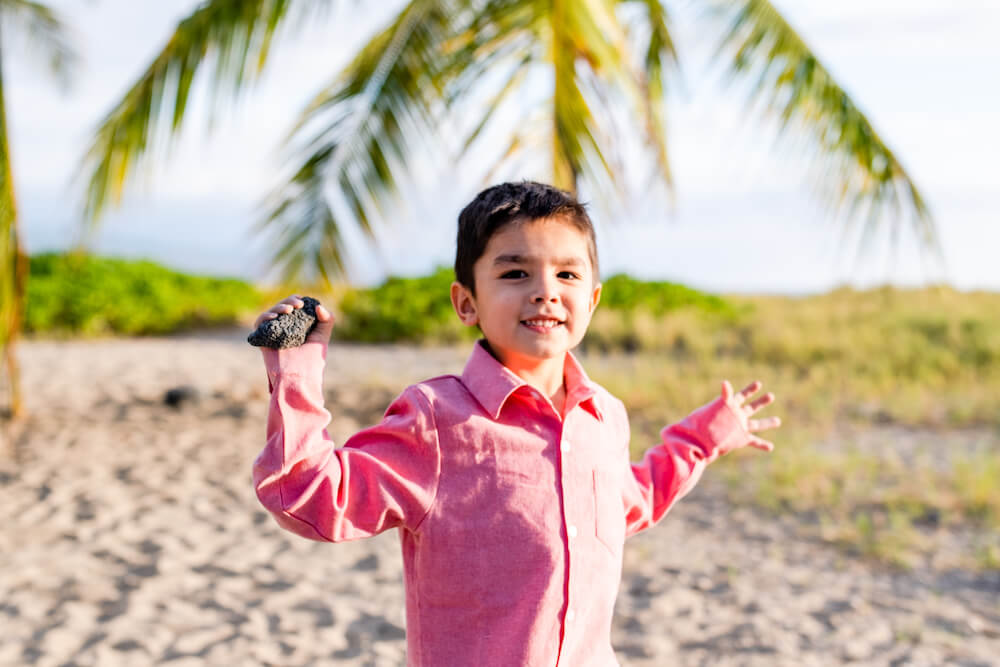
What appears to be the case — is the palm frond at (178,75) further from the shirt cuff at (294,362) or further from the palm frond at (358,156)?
the shirt cuff at (294,362)

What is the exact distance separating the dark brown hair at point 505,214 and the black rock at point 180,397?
19.4 feet

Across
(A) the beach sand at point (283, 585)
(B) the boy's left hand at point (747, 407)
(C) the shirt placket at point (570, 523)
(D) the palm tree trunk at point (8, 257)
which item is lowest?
(A) the beach sand at point (283, 585)

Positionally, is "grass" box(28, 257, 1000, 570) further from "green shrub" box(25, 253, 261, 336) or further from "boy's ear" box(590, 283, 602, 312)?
"boy's ear" box(590, 283, 602, 312)

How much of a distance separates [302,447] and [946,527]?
460cm

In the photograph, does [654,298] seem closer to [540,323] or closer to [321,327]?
[540,323]

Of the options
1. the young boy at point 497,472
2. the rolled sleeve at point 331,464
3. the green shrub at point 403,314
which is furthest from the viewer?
the green shrub at point 403,314

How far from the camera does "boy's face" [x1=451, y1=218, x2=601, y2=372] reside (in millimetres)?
1574

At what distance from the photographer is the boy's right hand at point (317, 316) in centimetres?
145

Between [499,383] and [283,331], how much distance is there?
397 millimetres

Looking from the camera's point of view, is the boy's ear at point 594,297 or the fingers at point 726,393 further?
the fingers at point 726,393

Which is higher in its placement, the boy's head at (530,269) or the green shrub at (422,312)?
the green shrub at (422,312)

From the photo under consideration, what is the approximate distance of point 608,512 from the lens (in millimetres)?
1665

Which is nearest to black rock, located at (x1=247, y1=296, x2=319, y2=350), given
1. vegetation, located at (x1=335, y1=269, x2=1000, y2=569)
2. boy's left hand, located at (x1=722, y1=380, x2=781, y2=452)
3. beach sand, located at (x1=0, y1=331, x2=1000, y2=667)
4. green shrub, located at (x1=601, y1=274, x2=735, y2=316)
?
boy's left hand, located at (x1=722, y1=380, x2=781, y2=452)

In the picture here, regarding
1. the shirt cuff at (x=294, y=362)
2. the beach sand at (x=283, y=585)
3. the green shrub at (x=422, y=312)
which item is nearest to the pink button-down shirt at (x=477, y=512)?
the shirt cuff at (x=294, y=362)
